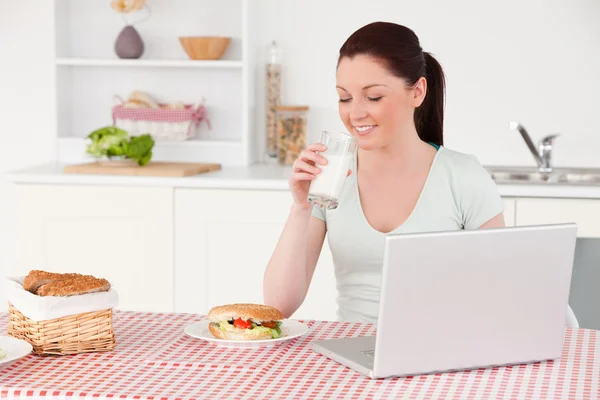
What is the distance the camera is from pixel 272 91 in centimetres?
357

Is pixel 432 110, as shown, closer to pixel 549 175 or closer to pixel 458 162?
pixel 458 162

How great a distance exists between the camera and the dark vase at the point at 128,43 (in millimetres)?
3533

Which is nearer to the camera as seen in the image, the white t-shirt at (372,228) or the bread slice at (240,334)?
the bread slice at (240,334)

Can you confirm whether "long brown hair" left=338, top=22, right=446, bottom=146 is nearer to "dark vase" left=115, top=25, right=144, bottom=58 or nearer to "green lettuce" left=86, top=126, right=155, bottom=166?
"green lettuce" left=86, top=126, right=155, bottom=166

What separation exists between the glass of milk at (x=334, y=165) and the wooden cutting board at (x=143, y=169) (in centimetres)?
160

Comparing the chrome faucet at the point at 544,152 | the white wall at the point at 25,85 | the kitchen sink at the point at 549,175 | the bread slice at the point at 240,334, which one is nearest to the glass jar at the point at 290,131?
the kitchen sink at the point at 549,175

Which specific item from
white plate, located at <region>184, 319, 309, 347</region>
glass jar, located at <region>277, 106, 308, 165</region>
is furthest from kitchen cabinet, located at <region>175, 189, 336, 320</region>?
white plate, located at <region>184, 319, 309, 347</region>

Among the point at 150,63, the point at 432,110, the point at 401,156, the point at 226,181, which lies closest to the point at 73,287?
the point at 401,156

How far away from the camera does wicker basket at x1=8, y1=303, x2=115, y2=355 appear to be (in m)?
1.55

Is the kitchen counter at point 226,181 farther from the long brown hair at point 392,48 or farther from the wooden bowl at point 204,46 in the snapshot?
the long brown hair at point 392,48

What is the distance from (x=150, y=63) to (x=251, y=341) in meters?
2.03

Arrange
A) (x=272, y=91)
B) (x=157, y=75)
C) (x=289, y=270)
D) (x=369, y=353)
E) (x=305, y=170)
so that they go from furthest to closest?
(x=157, y=75) → (x=272, y=91) → (x=289, y=270) → (x=305, y=170) → (x=369, y=353)

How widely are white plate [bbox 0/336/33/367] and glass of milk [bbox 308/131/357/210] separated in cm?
53

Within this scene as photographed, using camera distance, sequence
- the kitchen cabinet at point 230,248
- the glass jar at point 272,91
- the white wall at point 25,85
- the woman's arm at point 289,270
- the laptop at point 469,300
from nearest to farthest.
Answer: the laptop at point 469,300 < the woman's arm at point 289,270 < the kitchen cabinet at point 230,248 < the glass jar at point 272,91 < the white wall at point 25,85
